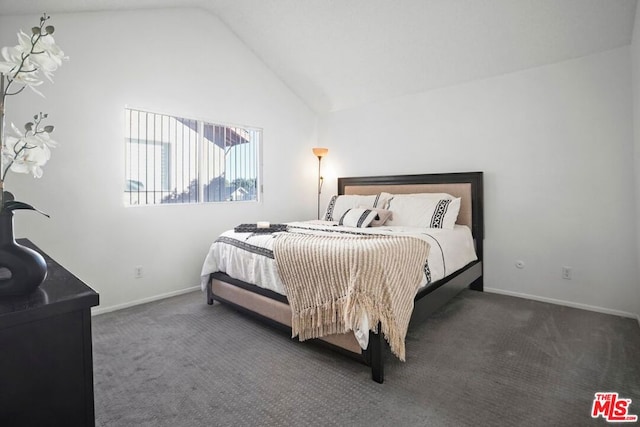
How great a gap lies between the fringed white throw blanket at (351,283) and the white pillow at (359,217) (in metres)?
1.09

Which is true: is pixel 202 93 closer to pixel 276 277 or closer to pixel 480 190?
pixel 276 277

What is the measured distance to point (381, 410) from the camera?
160 centimetres

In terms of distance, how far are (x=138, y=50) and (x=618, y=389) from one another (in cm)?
432

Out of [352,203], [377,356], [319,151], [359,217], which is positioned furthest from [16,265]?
[319,151]

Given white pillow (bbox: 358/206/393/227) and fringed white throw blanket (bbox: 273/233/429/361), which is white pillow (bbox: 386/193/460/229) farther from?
fringed white throw blanket (bbox: 273/233/429/361)

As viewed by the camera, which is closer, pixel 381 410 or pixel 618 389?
pixel 381 410

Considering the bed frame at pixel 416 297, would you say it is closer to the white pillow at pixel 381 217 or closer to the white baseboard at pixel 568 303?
the white baseboard at pixel 568 303

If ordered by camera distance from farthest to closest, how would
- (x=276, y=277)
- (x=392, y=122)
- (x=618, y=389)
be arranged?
(x=392, y=122) < (x=276, y=277) < (x=618, y=389)

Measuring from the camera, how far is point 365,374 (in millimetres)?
1913

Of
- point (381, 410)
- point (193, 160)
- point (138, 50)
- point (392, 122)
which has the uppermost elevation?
point (138, 50)

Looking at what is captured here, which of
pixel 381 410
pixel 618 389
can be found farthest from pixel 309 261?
pixel 618 389

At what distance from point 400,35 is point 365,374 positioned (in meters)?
3.04

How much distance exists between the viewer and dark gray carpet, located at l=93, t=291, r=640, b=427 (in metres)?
1.58

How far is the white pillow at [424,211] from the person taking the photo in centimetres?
328
